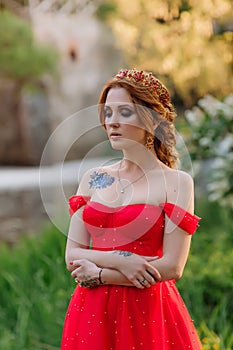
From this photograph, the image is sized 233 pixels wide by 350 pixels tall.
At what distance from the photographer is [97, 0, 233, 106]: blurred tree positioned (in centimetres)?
571

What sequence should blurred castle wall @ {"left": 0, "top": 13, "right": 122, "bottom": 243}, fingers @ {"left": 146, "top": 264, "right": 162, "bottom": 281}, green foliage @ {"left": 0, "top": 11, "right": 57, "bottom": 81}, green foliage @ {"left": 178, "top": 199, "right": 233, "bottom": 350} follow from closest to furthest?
fingers @ {"left": 146, "top": 264, "right": 162, "bottom": 281}, green foliage @ {"left": 178, "top": 199, "right": 233, "bottom": 350}, green foliage @ {"left": 0, "top": 11, "right": 57, "bottom": 81}, blurred castle wall @ {"left": 0, "top": 13, "right": 122, "bottom": 243}

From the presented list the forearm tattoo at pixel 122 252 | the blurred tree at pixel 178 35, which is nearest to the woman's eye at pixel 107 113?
the forearm tattoo at pixel 122 252

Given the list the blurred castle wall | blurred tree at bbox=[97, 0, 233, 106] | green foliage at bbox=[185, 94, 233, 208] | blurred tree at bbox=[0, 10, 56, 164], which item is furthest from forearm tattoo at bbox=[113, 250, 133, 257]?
the blurred castle wall

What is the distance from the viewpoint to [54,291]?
3.58 metres

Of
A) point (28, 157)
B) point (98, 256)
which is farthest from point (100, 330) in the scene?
point (28, 157)

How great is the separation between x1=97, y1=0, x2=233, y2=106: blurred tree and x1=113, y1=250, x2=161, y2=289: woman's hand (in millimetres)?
3828

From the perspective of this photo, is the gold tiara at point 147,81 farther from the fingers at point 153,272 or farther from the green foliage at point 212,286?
the green foliage at point 212,286

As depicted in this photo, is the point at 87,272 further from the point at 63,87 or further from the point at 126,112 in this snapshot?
A: the point at 63,87

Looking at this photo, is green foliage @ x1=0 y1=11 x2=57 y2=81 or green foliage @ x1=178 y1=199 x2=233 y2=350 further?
green foliage @ x1=0 y1=11 x2=57 y2=81

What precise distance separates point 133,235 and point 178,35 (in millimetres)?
4555

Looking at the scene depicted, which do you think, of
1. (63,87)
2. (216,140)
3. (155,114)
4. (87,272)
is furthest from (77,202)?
(63,87)

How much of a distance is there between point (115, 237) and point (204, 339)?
1065mm

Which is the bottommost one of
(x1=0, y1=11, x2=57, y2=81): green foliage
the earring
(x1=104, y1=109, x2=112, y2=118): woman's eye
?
the earring

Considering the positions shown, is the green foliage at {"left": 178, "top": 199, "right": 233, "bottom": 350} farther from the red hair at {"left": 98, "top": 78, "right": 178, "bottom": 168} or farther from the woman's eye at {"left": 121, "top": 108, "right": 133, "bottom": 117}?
the woman's eye at {"left": 121, "top": 108, "right": 133, "bottom": 117}
